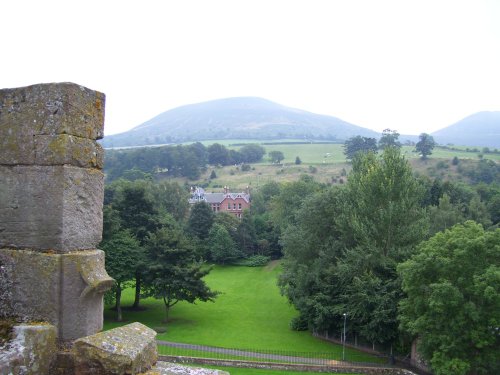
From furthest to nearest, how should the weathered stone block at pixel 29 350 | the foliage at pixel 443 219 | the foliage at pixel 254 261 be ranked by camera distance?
the foliage at pixel 254 261, the foliage at pixel 443 219, the weathered stone block at pixel 29 350

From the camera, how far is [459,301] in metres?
24.0

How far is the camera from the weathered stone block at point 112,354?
5336 millimetres

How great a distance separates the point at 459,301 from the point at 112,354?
22.6m

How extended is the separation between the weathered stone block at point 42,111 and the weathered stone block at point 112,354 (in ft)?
8.41

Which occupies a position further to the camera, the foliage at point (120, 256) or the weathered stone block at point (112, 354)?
the foliage at point (120, 256)

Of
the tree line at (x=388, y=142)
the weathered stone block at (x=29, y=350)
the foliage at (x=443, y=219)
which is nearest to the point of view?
the weathered stone block at (x=29, y=350)

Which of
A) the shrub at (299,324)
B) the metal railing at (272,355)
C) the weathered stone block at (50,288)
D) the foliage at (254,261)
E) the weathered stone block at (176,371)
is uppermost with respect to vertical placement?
the weathered stone block at (50,288)

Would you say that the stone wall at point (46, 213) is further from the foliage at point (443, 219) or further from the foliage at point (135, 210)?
the foliage at point (443, 219)

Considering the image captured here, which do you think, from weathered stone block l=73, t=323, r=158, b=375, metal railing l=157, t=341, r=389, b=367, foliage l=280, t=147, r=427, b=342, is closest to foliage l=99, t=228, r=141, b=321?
metal railing l=157, t=341, r=389, b=367

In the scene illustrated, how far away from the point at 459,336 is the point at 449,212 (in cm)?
2869

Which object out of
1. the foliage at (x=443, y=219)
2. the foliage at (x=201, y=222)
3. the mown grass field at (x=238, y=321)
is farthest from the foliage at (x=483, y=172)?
the mown grass field at (x=238, y=321)

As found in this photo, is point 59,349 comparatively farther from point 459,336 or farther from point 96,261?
point 459,336

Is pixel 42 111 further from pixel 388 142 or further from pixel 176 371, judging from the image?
pixel 388 142

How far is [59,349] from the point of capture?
5.66m
